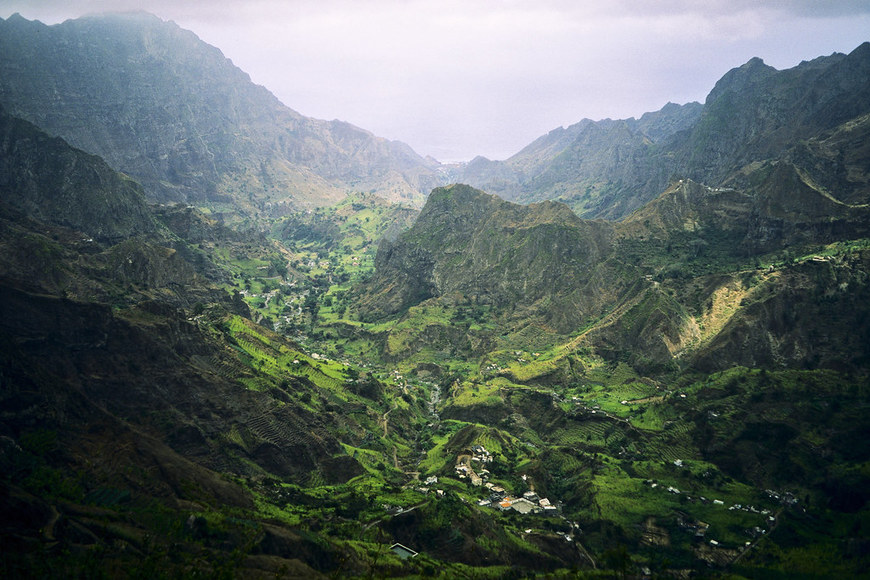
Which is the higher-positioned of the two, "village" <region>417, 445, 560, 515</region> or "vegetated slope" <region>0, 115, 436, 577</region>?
"vegetated slope" <region>0, 115, 436, 577</region>

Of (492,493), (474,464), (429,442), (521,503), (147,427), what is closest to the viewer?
(147,427)

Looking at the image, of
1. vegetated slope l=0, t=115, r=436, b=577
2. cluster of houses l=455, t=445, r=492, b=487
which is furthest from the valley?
cluster of houses l=455, t=445, r=492, b=487

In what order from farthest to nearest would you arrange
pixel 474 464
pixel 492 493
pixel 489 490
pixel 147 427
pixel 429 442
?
pixel 429 442
pixel 474 464
pixel 489 490
pixel 492 493
pixel 147 427

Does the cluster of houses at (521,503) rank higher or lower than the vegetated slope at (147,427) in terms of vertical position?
lower

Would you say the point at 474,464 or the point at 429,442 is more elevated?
the point at 474,464

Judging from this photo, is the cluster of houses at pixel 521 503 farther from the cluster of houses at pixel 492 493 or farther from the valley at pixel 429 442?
the valley at pixel 429 442

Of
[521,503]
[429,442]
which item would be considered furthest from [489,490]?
[429,442]

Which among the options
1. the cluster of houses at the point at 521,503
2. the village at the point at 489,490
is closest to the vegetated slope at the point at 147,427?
the village at the point at 489,490

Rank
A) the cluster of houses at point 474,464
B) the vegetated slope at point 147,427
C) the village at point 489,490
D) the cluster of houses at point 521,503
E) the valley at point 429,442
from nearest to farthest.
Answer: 1. the vegetated slope at point 147,427
2. the valley at point 429,442
3. the cluster of houses at point 521,503
4. the village at point 489,490
5. the cluster of houses at point 474,464

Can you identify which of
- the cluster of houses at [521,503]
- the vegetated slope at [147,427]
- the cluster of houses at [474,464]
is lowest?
the cluster of houses at [521,503]

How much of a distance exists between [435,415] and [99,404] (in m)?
104

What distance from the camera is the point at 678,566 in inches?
3873

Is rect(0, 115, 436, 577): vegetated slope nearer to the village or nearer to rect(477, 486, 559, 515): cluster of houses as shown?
the village

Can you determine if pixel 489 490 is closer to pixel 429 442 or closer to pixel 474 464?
pixel 474 464
